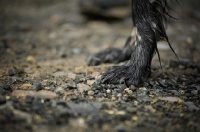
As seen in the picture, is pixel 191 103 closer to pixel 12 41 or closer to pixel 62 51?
pixel 62 51

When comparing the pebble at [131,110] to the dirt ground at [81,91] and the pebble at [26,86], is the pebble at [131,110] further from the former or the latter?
the pebble at [26,86]

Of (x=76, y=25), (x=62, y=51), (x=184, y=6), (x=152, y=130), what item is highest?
(x=184, y=6)

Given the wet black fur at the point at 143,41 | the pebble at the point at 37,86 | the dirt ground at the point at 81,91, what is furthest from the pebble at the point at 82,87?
the pebble at the point at 37,86

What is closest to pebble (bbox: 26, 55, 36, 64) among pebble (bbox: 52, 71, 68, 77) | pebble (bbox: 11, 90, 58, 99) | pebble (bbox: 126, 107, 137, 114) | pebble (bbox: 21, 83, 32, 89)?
pebble (bbox: 52, 71, 68, 77)

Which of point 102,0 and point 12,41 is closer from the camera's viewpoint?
point 12,41

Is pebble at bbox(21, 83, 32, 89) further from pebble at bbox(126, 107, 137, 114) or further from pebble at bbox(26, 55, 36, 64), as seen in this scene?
pebble at bbox(26, 55, 36, 64)

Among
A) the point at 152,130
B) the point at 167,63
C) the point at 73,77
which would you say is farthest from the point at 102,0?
the point at 152,130
